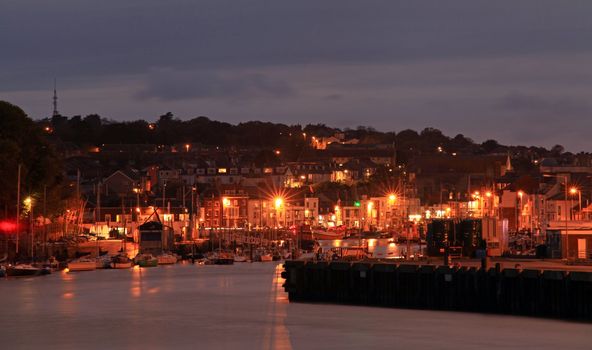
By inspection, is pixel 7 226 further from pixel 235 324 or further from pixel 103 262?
pixel 235 324

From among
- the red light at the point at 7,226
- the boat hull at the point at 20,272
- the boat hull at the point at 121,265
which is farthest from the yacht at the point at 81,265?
the boat hull at the point at 20,272

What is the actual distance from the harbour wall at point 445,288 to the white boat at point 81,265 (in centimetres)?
3829

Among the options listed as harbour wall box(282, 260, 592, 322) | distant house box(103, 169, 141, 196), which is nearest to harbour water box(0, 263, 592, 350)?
harbour wall box(282, 260, 592, 322)

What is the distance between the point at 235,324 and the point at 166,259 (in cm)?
5515

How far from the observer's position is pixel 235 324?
57.0 m

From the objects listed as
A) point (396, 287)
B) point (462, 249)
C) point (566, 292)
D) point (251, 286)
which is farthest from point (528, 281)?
point (251, 286)

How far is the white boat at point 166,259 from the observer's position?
362 feet

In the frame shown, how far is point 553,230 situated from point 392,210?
404ft

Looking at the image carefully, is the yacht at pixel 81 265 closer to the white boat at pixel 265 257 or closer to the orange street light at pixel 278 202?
the white boat at pixel 265 257

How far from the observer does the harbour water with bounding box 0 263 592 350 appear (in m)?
49.2

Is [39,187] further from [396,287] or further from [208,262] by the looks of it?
[396,287]

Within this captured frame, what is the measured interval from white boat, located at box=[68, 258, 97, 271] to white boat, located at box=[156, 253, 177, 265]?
881 cm

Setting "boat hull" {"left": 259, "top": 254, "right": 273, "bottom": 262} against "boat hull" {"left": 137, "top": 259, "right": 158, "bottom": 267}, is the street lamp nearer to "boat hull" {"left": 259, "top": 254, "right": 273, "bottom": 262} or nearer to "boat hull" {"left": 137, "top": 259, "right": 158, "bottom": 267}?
"boat hull" {"left": 259, "top": 254, "right": 273, "bottom": 262}

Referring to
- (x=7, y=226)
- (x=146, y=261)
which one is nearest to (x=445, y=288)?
(x=7, y=226)
